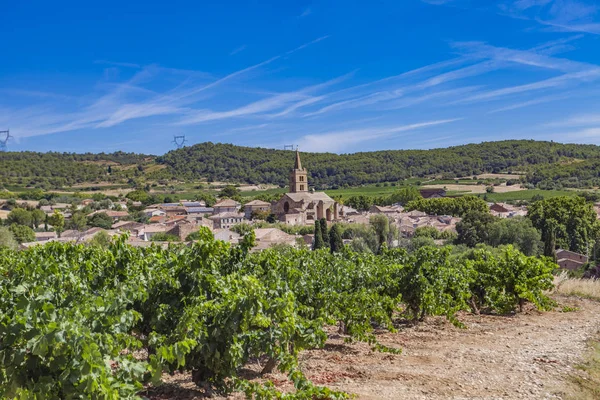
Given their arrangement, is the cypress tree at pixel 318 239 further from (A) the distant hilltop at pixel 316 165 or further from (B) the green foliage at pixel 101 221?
(A) the distant hilltop at pixel 316 165

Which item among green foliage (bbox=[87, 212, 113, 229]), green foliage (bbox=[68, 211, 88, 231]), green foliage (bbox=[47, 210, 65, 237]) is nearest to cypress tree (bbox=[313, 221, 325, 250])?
green foliage (bbox=[87, 212, 113, 229])

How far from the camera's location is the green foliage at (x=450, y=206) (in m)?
70.2

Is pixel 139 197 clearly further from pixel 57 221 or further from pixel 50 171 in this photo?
pixel 50 171

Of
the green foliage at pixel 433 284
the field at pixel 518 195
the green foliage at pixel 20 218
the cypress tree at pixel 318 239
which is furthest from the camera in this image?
the field at pixel 518 195

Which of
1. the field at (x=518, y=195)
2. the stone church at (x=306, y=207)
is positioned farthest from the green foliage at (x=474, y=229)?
the field at (x=518, y=195)

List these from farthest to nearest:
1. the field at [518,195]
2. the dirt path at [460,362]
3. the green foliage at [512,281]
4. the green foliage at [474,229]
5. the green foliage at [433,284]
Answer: the field at [518,195]
the green foliage at [474,229]
the green foliage at [512,281]
the green foliage at [433,284]
the dirt path at [460,362]

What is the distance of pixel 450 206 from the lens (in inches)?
2970

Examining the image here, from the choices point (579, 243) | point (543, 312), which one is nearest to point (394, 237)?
point (579, 243)

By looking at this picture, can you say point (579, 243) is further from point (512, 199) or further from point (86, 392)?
point (86, 392)

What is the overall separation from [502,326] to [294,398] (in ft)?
22.0

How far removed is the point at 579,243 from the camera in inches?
2080

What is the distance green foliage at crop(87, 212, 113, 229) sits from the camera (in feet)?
230

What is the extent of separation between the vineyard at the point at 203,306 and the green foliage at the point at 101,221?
62911 millimetres

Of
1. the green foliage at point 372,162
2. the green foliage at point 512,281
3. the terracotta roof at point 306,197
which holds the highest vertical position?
the green foliage at point 372,162
